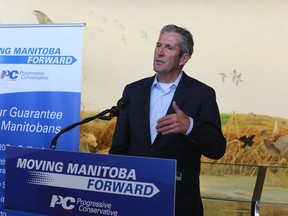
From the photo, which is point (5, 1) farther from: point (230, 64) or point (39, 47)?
point (230, 64)

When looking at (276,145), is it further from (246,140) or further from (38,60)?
(38,60)

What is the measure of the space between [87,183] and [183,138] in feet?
2.18

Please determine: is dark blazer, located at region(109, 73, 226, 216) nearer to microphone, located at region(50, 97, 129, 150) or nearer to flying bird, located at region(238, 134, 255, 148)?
microphone, located at region(50, 97, 129, 150)

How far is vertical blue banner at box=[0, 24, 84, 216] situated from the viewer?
3.16 metres

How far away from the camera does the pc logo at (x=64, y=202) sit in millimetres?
1438

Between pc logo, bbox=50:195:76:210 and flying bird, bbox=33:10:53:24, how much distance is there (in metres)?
3.00

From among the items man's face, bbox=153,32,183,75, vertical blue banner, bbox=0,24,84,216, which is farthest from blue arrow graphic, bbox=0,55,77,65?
man's face, bbox=153,32,183,75

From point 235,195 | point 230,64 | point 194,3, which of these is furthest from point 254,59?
point 235,195

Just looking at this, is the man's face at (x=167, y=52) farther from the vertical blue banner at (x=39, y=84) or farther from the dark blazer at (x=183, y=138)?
the vertical blue banner at (x=39, y=84)

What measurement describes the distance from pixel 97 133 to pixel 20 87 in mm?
1085

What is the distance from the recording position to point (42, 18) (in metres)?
4.21

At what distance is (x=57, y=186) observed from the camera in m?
1.46

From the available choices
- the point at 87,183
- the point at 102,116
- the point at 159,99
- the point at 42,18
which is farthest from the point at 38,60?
the point at 87,183

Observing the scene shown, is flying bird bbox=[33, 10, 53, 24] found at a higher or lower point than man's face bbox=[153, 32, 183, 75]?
higher
